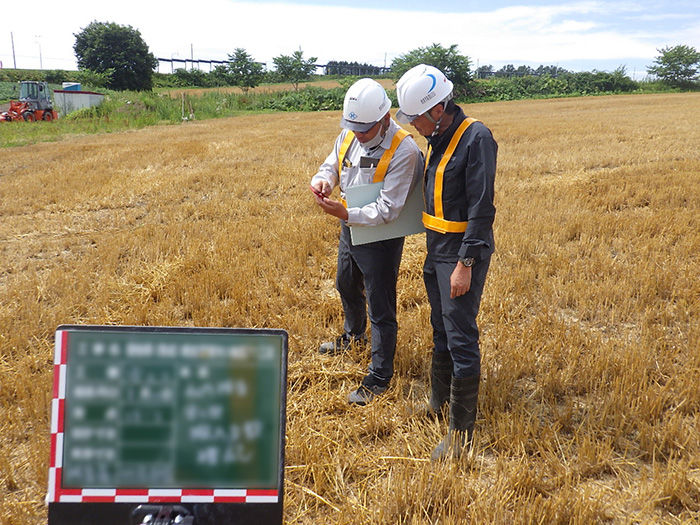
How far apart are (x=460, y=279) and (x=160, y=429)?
1.77 meters

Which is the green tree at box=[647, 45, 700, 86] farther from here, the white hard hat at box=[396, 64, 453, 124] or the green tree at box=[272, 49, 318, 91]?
the white hard hat at box=[396, 64, 453, 124]

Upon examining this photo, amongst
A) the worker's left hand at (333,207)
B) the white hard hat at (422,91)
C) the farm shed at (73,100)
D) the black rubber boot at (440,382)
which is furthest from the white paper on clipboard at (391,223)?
the farm shed at (73,100)

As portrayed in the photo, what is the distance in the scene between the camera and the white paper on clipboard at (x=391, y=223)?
11.6 ft

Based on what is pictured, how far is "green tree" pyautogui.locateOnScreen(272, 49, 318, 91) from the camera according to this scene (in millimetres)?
58531

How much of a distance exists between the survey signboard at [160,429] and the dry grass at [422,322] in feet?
3.14

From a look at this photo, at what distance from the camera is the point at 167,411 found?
179 cm

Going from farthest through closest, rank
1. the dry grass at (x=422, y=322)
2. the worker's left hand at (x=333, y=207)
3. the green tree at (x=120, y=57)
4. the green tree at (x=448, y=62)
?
the green tree at (x=120, y=57)
the green tree at (x=448, y=62)
the worker's left hand at (x=333, y=207)
the dry grass at (x=422, y=322)

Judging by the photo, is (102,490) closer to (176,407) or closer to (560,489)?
(176,407)

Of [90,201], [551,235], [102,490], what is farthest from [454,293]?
[90,201]

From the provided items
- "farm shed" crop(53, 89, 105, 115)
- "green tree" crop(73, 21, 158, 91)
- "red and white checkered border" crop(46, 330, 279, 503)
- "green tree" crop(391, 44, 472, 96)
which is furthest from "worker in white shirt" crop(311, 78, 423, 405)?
"green tree" crop(73, 21, 158, 91)

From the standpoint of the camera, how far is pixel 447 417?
3441mm

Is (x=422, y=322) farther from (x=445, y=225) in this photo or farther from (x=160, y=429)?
(x=160, y=429)

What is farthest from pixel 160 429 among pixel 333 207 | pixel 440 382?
pixel 440 382

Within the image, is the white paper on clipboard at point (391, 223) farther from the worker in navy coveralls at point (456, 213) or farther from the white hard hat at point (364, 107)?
the white hard hat at point (364, 107)
